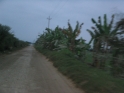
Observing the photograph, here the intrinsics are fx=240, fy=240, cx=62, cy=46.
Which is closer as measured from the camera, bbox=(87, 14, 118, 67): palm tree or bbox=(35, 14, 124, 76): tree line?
bbox=(35, 14, 124, 76): tree line

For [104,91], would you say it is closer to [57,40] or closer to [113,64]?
[113,64]

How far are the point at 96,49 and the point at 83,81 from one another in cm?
566

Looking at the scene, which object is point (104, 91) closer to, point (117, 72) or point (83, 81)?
point (83, 81)

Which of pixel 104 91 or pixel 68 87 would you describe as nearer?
pixel 104 91

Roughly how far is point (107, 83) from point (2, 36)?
2962 cm

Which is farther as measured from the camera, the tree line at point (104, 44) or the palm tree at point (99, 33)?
the palm tree at point (99, 33)

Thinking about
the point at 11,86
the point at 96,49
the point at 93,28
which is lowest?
the point at 11,86

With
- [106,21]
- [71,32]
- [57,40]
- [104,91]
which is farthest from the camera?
[57,40]

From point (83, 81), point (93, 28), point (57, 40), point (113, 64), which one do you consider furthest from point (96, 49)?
point (57, 40)

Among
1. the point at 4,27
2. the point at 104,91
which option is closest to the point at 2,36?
the point at 4,27

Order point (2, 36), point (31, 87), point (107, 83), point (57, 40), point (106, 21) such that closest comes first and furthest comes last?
point (107, 83)
point (31, 87)
point (106, 21)
point (57, 40)
point (2, 36)

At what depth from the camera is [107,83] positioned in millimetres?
8906

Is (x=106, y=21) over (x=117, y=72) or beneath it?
over

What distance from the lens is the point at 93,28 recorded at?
16.1 meters
